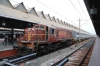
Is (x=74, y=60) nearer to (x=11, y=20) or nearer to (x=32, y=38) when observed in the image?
(x=32, y=38)

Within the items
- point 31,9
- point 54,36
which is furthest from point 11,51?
point 31,9

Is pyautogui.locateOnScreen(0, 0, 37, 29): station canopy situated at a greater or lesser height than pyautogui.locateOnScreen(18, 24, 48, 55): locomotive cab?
greater

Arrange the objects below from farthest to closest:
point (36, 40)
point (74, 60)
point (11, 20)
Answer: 1. point (11, 20)
2. point (36, 40)
3. point (74, 60)

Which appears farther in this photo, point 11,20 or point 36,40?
point 11,20

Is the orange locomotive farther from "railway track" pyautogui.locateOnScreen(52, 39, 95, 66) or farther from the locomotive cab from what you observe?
"railway track" pyautogui.locateOnScreen(52, 39, 95, 66)

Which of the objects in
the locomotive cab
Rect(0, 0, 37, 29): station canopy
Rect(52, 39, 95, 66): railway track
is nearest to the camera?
Rect(52, 39, 95, 66): railway track

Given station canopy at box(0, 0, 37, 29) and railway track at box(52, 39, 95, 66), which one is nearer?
railway track at box(52, 39, 95, 66)

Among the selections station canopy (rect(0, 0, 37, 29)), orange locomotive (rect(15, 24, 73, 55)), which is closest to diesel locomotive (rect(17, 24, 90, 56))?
orange locomotive (rect(15, 24, 73, 55))

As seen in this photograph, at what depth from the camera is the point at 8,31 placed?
28.2 m

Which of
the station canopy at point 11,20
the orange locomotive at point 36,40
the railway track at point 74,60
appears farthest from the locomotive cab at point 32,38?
the railway track at point 74,60

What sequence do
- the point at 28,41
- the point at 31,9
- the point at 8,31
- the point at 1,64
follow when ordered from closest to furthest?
the point at 1,64, the point at 28,41, the point at 8,31, the point at 31,9

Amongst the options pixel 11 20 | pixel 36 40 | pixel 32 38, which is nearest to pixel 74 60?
pixel 36 40

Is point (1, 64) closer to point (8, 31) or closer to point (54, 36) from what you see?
point (54, 36)

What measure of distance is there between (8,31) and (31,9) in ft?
45.8
